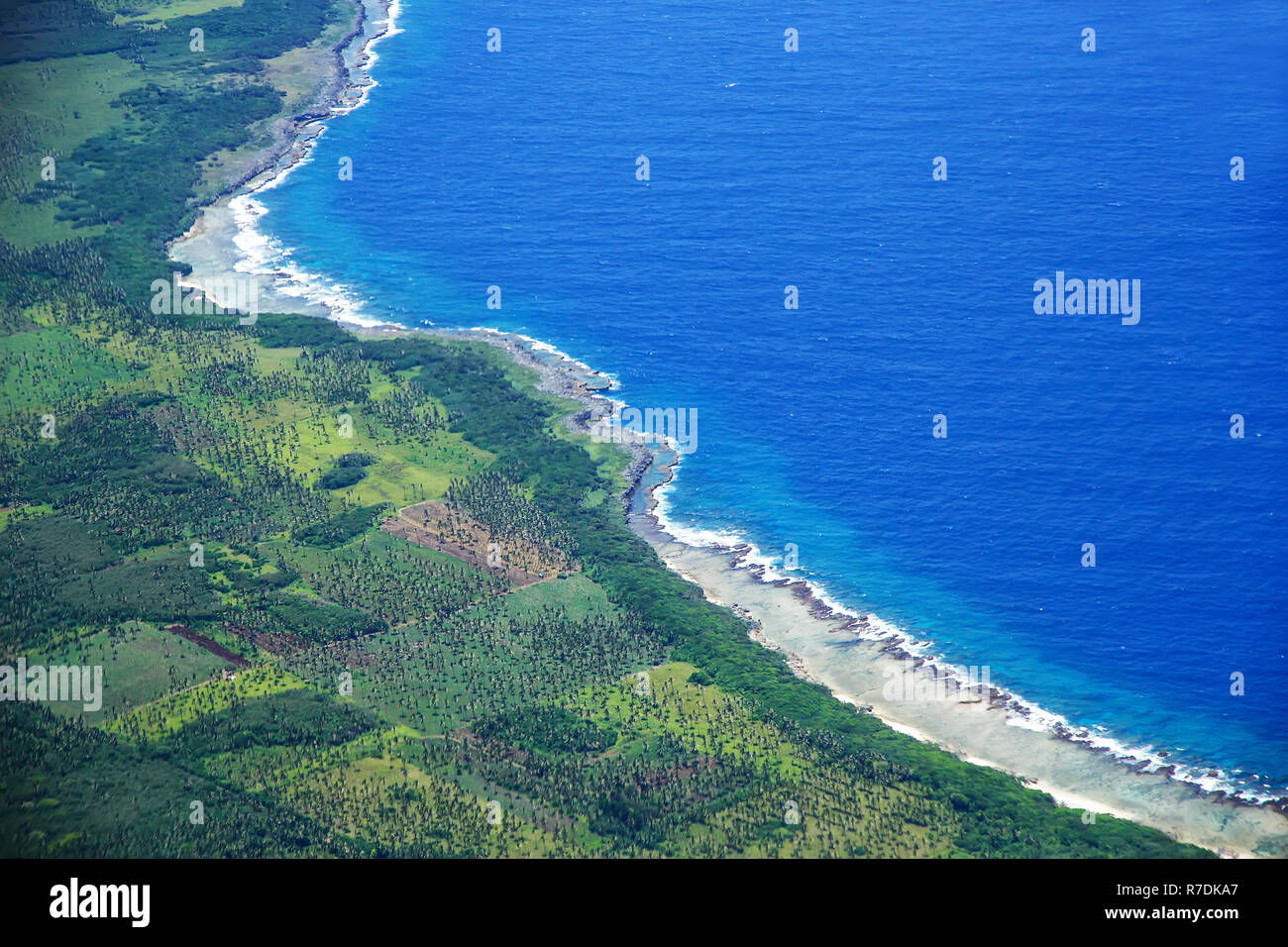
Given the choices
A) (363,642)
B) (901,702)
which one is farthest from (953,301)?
(363,642)

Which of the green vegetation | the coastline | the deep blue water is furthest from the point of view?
the deep blue water

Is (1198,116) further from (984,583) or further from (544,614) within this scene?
(544,614)

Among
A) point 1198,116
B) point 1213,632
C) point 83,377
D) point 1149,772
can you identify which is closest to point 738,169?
point 1198,116

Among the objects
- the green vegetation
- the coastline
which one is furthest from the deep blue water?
the green vegetation

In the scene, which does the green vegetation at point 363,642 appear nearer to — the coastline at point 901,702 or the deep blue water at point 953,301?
the coastline at point 901,702

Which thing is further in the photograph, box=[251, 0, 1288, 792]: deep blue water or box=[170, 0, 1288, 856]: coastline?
box=[251, 0, 1288, 792]: deep blue water

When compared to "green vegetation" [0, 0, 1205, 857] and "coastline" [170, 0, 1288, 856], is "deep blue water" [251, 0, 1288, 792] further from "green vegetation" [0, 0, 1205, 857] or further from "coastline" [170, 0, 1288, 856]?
"green vegetation" [0, 0, 1205, 857]
